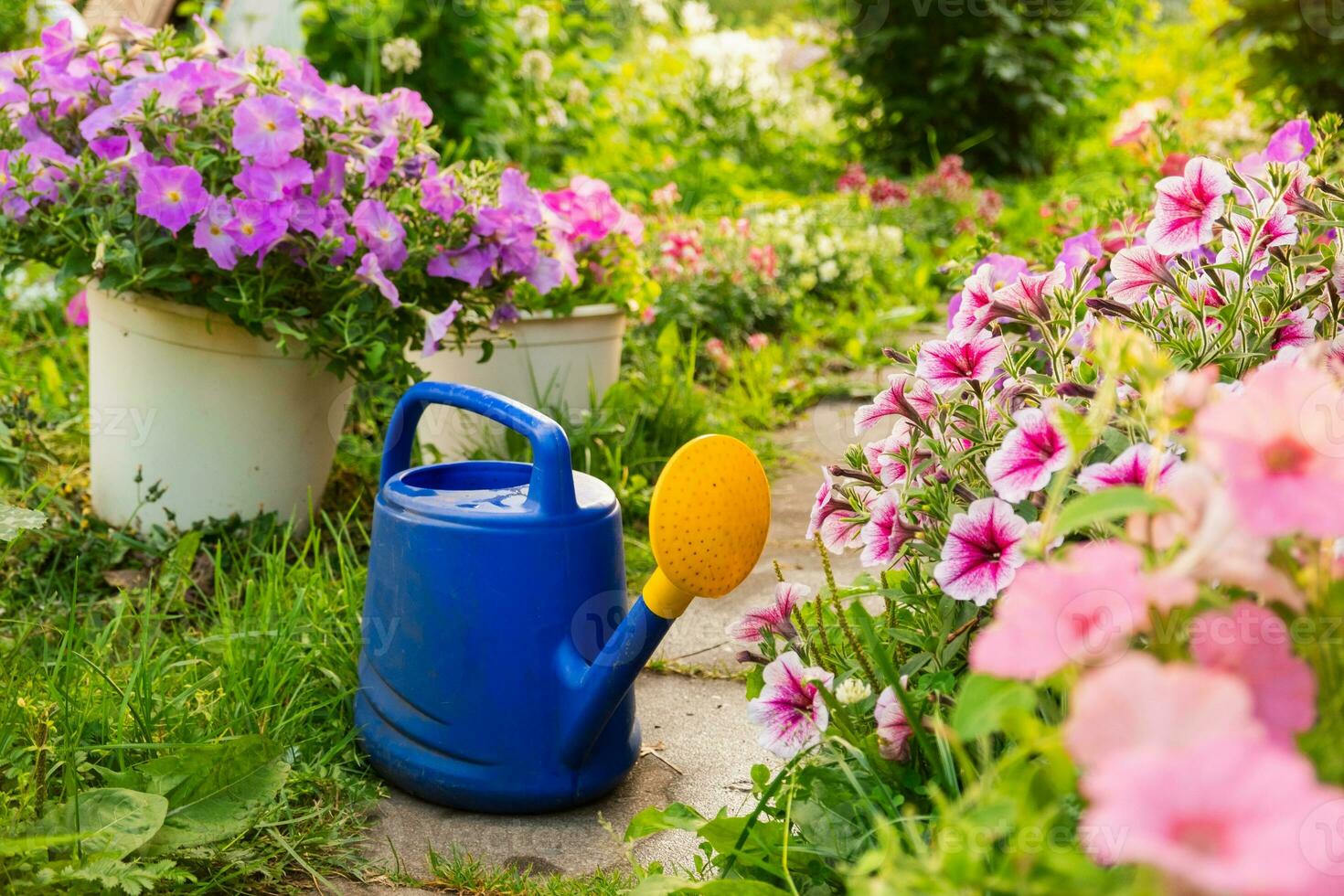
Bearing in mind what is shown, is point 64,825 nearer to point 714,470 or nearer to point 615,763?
point 615,763

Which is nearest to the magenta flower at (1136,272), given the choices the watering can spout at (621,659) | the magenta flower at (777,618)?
the magenta flower at (777,618)

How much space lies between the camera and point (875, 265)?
414 centimetres

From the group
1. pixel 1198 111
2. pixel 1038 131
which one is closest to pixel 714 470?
pixel 1038 131

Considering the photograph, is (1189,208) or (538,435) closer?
(1189,208)

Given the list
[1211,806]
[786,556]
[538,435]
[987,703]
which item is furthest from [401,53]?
[1211,806]

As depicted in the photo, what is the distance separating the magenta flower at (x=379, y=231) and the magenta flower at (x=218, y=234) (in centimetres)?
18

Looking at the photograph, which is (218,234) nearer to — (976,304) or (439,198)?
(439,198)

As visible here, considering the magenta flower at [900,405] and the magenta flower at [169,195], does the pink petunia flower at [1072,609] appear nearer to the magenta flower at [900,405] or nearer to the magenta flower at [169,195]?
the magenta flower at [900,405]

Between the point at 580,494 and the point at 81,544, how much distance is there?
0.94m

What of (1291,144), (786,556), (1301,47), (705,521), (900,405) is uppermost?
(1301,47)

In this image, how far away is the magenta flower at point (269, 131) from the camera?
1.71m

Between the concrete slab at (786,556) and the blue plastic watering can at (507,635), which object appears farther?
the concrete slab at (786,556)

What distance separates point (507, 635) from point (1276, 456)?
0.94 meters

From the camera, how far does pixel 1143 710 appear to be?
0.46 metres
